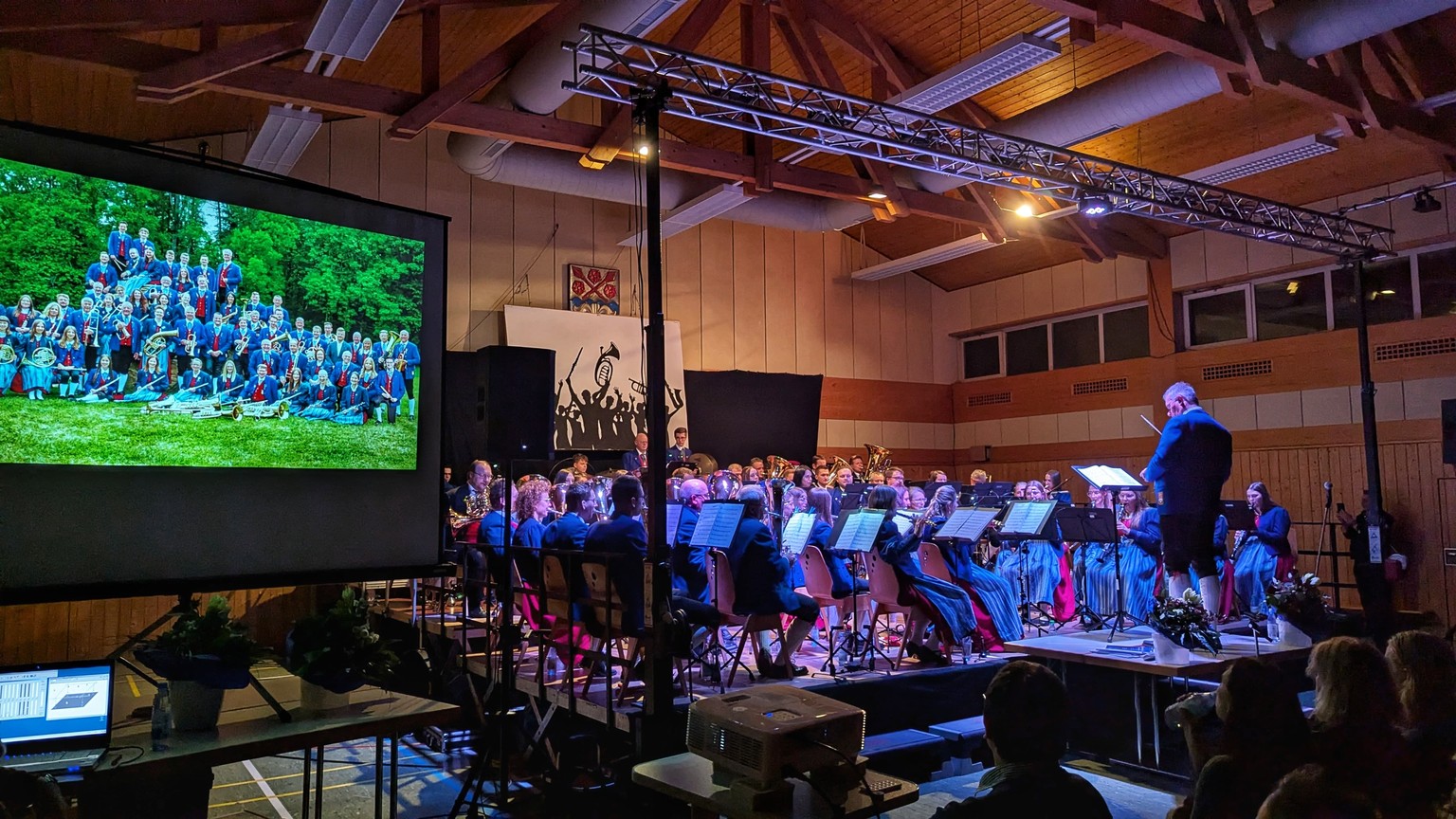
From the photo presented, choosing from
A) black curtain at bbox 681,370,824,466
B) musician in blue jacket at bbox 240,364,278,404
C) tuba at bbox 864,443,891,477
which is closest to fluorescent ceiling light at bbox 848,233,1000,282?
A: black curtain at bbox 681,370,824,466

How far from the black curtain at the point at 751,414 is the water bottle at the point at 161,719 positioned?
10.7 meters

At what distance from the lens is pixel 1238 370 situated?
12.7 meters

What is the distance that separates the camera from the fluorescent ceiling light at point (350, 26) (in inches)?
236

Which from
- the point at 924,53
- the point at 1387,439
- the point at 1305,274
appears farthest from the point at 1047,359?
the point at 924,53

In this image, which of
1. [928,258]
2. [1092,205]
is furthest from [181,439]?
[928,258]

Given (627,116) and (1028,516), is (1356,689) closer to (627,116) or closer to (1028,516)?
(1028,516)

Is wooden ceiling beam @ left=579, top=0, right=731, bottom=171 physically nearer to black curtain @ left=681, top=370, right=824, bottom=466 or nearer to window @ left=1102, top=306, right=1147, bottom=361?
black curtain @ left=681, top=370, right=824, bottom=466

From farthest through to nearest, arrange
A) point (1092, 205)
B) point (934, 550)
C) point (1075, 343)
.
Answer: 1. point (1075, 343)
2. point (1092, 205)
3. point (934, 550)

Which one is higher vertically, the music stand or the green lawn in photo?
the green lawn in photo

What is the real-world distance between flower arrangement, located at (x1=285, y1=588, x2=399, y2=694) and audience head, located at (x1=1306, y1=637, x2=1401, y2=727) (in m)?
2.95

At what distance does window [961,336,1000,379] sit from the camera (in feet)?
54.1

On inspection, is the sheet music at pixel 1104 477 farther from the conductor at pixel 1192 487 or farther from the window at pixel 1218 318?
the window at pixel 1218 318

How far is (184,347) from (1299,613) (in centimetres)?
652

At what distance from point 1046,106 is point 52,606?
10608mm
